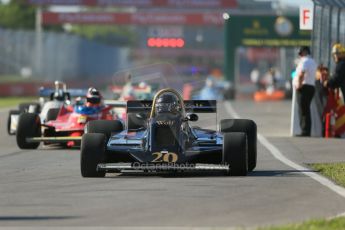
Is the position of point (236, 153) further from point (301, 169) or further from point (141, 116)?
point (141, 116)

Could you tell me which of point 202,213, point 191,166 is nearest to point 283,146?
point 191,166

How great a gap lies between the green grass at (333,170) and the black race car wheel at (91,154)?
8.82 ft

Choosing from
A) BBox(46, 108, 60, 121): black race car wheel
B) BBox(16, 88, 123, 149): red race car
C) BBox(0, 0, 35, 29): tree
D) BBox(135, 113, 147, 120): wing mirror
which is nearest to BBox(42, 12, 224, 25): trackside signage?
BBox(0, 0, 35, 29): tree

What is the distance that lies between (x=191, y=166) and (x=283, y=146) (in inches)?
276

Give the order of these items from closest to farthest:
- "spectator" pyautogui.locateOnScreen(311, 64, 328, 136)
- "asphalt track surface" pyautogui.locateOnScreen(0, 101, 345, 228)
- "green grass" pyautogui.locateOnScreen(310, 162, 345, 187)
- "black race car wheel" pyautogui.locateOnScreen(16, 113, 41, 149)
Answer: "asphalt track surface" pyautogui.locateOnScreen(0, 101, 345, 228) → "green grass" pyautogui.locateOnScreen(310, 162, 345, 187) → "black race car wheel" pyautogui.locateOnScreen(16, 113, 41, 149) → "spectator" pyautogui.locateOnScreen(311, 64, 328, 136)

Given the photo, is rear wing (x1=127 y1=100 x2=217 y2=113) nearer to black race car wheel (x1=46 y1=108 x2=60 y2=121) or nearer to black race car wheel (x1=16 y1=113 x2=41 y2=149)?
black race car wheel (x1=16 y1=113 x2=41 y2=149)

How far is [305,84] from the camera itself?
2342cm

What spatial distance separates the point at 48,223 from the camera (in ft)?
33.1

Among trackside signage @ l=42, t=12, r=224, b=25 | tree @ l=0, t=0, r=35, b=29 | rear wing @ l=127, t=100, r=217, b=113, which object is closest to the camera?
rear wing @ l=127, t=100, r=217, b=113

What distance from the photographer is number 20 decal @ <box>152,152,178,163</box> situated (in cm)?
1442

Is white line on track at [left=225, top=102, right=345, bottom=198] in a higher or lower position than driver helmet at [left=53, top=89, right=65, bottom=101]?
lower

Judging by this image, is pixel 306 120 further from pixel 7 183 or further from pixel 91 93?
pixel 7 183

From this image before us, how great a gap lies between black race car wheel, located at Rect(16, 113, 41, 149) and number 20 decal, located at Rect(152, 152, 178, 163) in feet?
18.9

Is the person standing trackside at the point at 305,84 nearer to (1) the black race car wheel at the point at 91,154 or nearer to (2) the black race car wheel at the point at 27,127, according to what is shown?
(2) the black race car wheel at the point at 27,127
